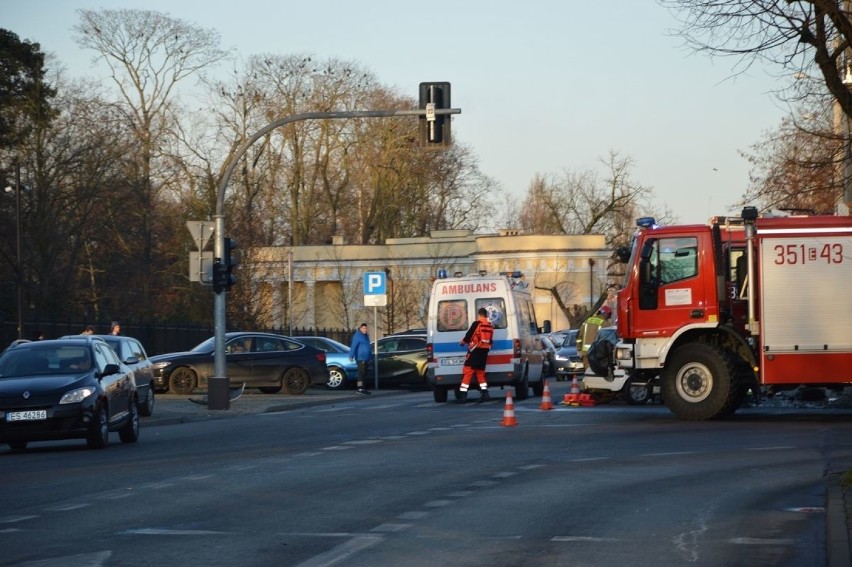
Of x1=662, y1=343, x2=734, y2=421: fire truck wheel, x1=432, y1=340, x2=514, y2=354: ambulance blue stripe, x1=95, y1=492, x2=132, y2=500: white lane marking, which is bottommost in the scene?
x1=95, y1=492, x2=132, y2=500: white lane marking

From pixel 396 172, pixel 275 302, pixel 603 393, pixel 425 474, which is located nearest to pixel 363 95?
pixel 396 172

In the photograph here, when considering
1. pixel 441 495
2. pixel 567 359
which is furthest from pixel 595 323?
pixel 441 495

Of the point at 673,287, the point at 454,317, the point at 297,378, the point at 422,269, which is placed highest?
the point at 422,269

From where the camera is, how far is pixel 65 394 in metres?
19.6

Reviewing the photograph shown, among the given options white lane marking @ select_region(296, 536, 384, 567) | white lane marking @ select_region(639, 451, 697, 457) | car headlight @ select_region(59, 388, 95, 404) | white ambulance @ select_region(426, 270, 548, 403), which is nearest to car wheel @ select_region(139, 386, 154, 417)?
white ambulance @ select_region(426, 270, 548, 403)

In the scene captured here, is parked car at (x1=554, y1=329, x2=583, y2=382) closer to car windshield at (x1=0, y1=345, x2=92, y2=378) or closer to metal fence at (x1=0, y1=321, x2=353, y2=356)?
metal fence at (x1=0, y1=321, x2=353, y2=356)

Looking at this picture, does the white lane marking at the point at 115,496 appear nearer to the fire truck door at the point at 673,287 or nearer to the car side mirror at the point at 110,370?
the car side mirror at the point at 110,370

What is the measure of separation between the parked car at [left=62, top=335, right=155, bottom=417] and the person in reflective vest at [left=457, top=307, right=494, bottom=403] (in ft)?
21.2

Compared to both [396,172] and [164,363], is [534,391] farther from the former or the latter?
[396,172]

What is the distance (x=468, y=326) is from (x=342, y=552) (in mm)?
21475

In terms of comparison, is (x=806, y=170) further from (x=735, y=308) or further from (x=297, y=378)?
(x=297, y=378)

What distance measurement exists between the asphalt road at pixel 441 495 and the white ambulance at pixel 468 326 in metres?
7.50

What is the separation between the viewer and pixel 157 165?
6197 cm

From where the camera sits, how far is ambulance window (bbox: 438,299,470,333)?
103 feet
